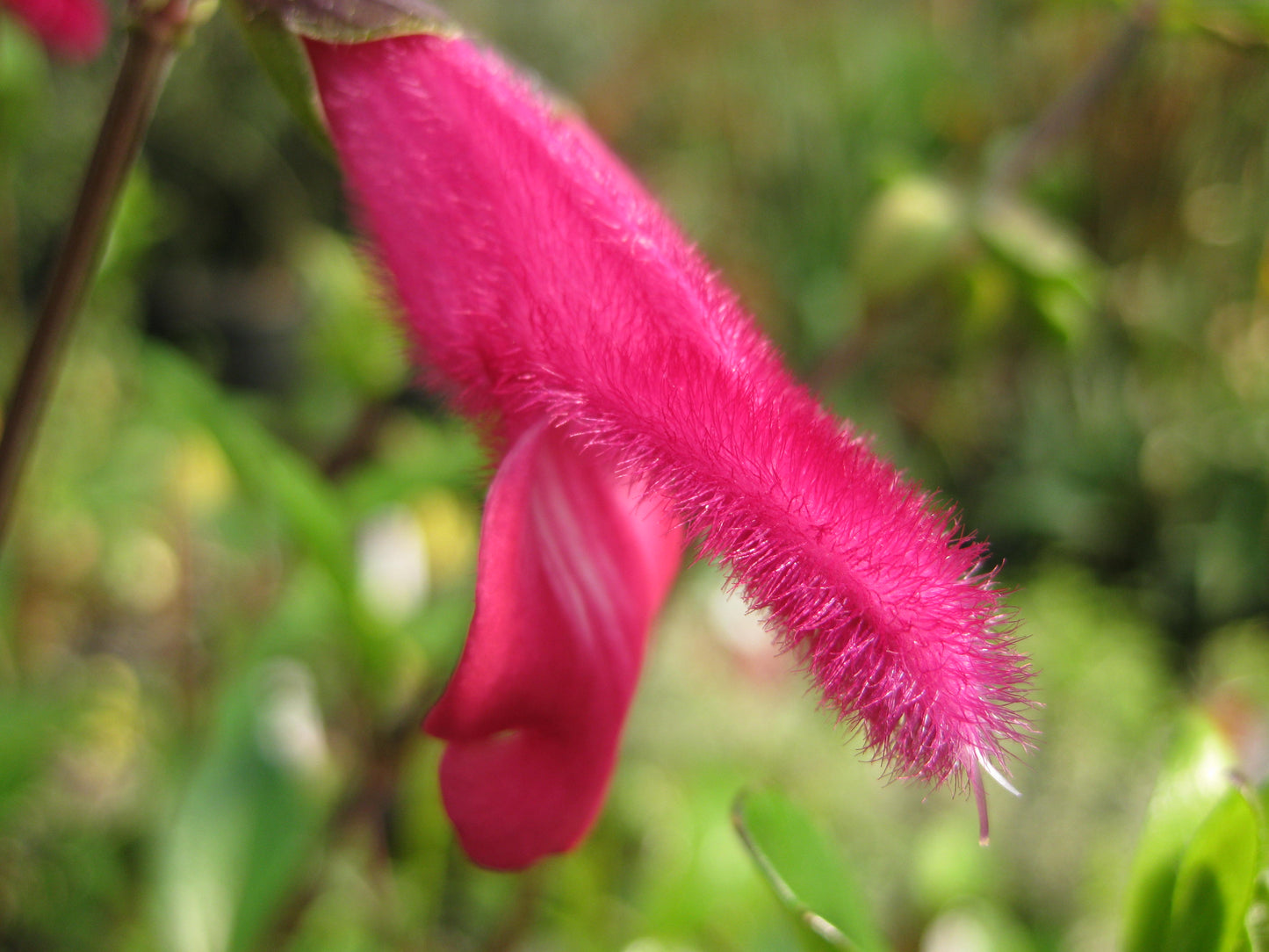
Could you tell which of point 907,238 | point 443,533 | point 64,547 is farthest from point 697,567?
point 64,547

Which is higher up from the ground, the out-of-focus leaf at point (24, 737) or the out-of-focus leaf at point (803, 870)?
the out-of-focus leaf at point (803, 870)

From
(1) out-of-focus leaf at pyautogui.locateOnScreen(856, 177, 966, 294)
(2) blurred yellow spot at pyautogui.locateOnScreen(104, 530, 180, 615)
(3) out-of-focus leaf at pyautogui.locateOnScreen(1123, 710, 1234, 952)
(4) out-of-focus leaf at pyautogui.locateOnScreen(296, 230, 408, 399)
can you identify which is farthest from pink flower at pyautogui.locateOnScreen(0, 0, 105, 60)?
(2) blurred yellow spot at pyautogui.locateOnScreen(104, 530, 180, 615)

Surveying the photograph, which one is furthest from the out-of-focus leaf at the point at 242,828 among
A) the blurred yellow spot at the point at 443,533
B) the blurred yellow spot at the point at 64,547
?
the blurred yellow spot at the point at 64,547

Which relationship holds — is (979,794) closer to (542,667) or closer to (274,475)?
(542,667)

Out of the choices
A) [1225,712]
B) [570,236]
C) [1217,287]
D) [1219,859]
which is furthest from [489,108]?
[1217,287]

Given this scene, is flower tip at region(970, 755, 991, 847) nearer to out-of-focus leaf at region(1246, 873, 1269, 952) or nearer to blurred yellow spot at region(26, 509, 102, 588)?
Result: out-of-focus leaf at region(1246, 873, 1269, 952)

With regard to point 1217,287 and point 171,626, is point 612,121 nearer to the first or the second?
point 1217,287

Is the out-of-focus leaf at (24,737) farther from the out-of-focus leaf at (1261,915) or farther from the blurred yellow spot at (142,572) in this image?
the blurred yellow spot at (142,572)
